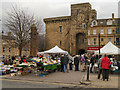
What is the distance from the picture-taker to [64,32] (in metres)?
50.2

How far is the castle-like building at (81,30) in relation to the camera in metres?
43.9

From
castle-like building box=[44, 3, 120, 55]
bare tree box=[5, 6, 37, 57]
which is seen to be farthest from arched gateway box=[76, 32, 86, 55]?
bare tree box=[5, 6, 37, 57]

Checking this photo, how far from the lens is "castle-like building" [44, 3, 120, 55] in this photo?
144 ft

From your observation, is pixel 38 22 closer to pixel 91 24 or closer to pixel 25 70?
pixel 25 70

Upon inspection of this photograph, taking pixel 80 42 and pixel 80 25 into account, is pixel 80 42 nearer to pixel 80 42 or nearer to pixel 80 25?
pixel 80 42

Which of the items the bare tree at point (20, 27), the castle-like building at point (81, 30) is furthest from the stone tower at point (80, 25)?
the bare tree at point (20, 27)

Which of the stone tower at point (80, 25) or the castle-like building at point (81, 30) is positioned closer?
the castle-like building at point (81, 30)

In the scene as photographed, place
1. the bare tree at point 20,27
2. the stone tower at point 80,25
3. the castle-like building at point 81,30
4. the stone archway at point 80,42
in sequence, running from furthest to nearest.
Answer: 1. the stone archway at point 80,42
2. the stone tower at point 80,25
3. the castle-like building at point 81,30
4. the bare tree at point 20,27

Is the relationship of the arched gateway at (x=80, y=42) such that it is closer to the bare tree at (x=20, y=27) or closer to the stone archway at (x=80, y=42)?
the stone archway at (x=80, y=42)

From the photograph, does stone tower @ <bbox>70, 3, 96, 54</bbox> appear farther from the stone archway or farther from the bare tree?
the bare tree

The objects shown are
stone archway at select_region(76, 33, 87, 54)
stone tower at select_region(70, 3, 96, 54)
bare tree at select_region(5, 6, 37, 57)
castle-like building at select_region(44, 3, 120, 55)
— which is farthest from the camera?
stone archway at select_region(76, 33, 87, 54)

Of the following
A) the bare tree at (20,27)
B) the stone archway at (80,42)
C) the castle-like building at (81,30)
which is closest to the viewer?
the bare tree at (20,27)

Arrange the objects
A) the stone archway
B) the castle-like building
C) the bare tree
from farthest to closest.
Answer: the stone archway < the castle-like building < the bare tree

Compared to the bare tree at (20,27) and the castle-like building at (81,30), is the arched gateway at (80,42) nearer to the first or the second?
the castle-like building at (81,30)
